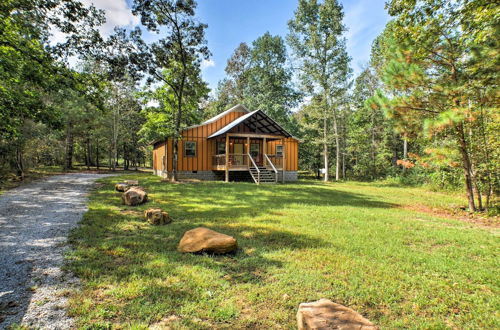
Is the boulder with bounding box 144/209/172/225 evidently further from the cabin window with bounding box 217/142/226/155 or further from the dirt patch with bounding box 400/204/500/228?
the cabin window with bounding box 217/142/226/155

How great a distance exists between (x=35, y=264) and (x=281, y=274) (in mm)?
3593

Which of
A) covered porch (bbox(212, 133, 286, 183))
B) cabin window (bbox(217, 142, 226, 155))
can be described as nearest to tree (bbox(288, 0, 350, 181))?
covered porch (bbox(212, 133, 286, 183))

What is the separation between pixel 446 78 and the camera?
856 centimetres

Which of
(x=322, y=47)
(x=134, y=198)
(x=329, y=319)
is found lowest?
(x=329, y=319)

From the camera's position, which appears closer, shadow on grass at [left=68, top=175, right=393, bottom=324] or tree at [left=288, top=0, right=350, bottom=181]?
shadow on grass at [left=68, top=175, right=393, bottom=324]

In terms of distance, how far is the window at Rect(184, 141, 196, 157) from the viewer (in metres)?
17.8

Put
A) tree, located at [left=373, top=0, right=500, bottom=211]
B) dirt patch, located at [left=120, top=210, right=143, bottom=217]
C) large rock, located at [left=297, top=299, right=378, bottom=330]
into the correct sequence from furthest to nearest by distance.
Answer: dirt patch, located at [left=120, top=210, right=143, bottom=217]
tree, located at [left=373, top=0, right=500, bottom=211]
large rock, located at [left=297, top=299, right=378, bottom=330]

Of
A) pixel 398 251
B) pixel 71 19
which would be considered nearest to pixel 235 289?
pixel 398 251

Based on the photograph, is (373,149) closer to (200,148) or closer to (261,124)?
(261,124)

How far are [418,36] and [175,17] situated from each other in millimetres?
12291

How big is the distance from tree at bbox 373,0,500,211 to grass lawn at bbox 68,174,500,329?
12.9 feet

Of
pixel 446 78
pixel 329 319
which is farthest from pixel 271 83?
pixel 329 319

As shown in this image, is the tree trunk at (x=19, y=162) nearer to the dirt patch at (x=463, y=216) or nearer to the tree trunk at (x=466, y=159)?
the dirt patch at (x=463, y=216)

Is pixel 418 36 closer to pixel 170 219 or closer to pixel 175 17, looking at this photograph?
pixel 170 219
